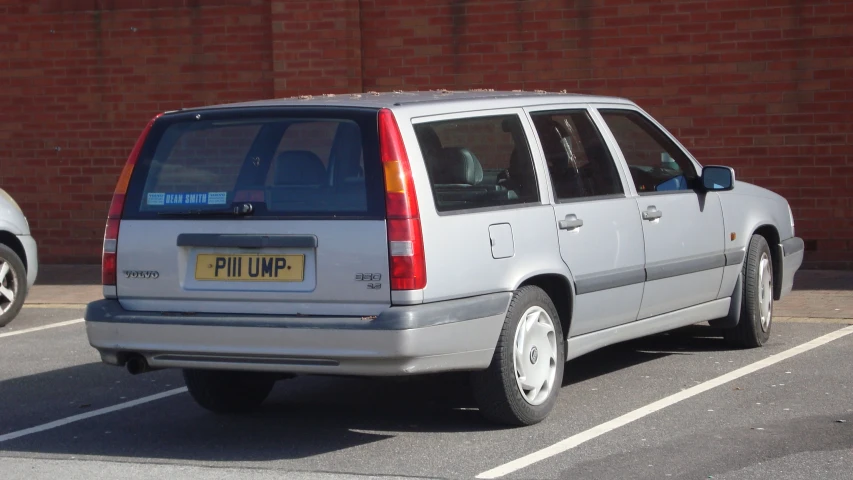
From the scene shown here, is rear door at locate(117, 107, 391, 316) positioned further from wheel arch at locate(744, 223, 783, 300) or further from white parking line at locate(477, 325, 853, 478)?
wheel arch at locate(744, 223, 783, 300)

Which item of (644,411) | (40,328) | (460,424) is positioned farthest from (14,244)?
(644,411)

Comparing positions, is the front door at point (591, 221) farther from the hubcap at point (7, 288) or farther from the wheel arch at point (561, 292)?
the hubcap at point (7, 288)

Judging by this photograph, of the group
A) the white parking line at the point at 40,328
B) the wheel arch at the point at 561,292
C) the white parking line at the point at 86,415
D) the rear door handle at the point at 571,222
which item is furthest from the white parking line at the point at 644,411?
the white parking line at the point at 40,328

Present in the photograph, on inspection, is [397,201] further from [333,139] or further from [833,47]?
[833,47]

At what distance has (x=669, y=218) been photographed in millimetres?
7578

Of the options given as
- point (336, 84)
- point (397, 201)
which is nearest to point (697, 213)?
point (397, 201)

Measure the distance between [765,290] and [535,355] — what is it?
2745mm

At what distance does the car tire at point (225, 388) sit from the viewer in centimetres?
695

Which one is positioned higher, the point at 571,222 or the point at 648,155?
the point at 648,155

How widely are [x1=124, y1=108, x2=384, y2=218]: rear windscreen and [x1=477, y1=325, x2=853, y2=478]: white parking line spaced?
124 cm

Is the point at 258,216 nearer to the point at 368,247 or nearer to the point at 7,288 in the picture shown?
the point at 368,247

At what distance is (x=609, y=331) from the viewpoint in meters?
→ 7.12

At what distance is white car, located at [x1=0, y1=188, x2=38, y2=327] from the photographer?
10664mm

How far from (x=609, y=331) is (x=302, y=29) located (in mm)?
7541
